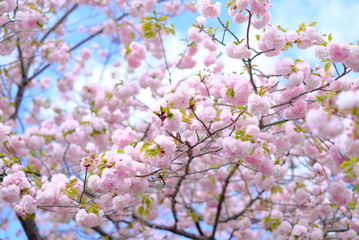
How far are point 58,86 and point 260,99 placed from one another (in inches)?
177

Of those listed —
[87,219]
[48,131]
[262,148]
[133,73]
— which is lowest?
[87,219]

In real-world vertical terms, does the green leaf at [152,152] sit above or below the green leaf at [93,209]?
above

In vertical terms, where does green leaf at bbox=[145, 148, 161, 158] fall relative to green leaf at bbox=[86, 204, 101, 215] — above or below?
above

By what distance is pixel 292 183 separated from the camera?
13.0 ft

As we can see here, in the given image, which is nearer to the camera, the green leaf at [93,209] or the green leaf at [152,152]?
the green leaf at [152,152]

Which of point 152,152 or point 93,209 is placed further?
point 93,209

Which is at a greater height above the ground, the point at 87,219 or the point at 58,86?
the point at 58,86

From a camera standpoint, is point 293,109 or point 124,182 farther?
point 293,109

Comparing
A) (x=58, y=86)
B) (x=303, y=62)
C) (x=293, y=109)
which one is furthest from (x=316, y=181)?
(x=58, y=86)

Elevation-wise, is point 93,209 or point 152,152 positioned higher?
point 152,152

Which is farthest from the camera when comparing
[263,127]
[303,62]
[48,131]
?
[48,131]

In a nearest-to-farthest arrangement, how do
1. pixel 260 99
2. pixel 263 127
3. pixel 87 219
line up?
pixel 260 99 < pixel 87 219 < pixel 263 127

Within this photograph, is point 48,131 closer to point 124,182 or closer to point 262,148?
point 124,182

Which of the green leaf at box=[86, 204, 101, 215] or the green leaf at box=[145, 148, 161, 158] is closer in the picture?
the green leaf at box=[145, 148, 161, 158]
